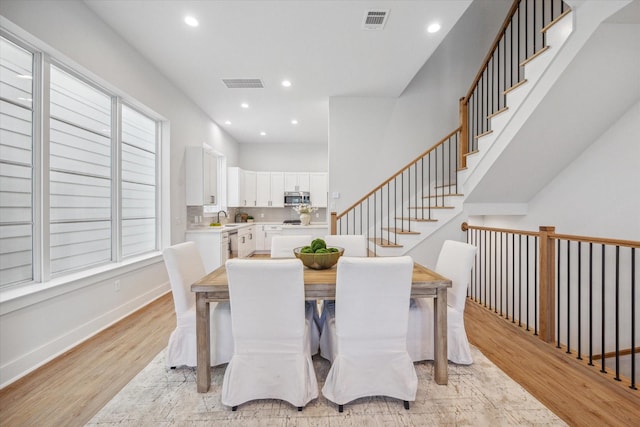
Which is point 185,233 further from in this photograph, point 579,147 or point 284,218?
point 579,147

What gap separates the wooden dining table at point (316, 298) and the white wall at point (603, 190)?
2.80 metres

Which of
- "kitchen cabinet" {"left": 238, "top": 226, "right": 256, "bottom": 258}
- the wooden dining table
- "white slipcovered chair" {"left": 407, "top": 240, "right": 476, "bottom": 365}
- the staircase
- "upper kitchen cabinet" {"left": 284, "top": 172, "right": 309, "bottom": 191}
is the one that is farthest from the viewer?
"upper kitchen cabinet" {"left": 284, "top": 172, "right": 309, "bottom": 191}

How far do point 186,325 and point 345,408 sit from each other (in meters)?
1.26

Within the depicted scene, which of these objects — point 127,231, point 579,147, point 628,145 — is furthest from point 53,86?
point 628,145

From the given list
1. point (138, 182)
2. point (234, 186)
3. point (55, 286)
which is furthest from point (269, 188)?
point (55, 286)

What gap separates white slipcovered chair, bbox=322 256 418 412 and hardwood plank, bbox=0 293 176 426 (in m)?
1.52

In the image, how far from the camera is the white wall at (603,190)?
120 inches

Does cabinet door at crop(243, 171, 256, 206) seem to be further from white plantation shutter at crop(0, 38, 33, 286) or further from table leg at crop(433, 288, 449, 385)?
table leg at crop(433, 288, 449, 385)

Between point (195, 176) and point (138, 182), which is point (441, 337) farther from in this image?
point (195, 176)

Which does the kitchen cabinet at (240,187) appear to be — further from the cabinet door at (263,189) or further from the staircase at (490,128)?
the staircase at (490,128)

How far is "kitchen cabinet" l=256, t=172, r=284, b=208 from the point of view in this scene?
7773 millimetres

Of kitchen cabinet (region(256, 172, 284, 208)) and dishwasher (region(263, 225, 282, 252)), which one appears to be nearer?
dishwasher (region(263, 225, 282, 252))

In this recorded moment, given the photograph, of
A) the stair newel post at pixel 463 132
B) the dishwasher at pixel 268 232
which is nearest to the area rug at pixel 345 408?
the stair newel post at pixel 463 132

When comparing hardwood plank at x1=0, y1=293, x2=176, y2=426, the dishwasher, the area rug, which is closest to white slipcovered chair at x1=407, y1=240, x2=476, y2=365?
the area rug
